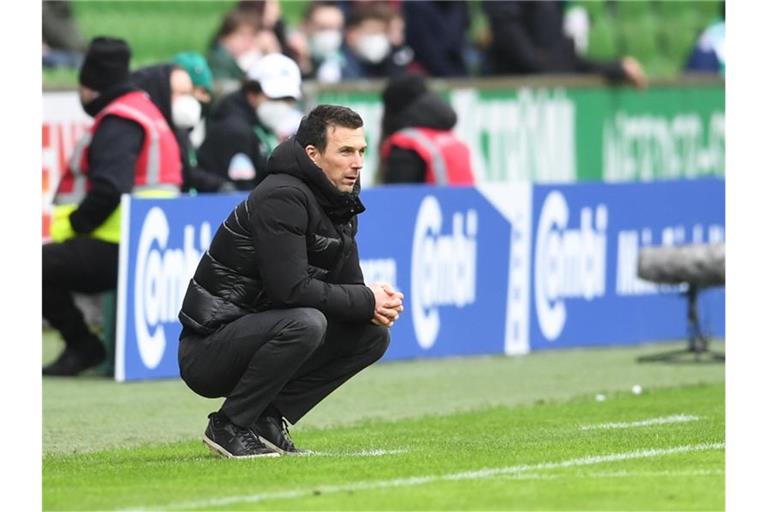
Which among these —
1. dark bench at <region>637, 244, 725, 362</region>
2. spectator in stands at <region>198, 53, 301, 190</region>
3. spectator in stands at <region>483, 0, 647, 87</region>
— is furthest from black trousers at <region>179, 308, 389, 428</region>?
spectator in stands at <region>483, 0, 647, 87</region>

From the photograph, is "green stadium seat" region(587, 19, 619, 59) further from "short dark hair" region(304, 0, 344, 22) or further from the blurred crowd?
"short dark hair" region(304, 0, 344, 22)

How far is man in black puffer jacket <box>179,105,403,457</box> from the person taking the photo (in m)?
8.84

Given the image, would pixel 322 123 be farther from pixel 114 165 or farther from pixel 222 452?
pixel 114 165

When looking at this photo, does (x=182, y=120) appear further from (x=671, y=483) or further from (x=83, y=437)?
(x=671, y=483)

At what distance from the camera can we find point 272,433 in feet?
30.2

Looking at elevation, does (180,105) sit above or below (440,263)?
above

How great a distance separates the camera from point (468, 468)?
339 inches

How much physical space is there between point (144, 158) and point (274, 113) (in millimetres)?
1251

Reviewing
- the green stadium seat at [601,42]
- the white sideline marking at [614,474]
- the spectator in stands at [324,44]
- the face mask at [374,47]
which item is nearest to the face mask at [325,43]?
the spectator in stands at [324,44]

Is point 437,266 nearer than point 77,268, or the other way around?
point 77,268

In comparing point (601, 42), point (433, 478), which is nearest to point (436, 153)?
point (433, 478)
